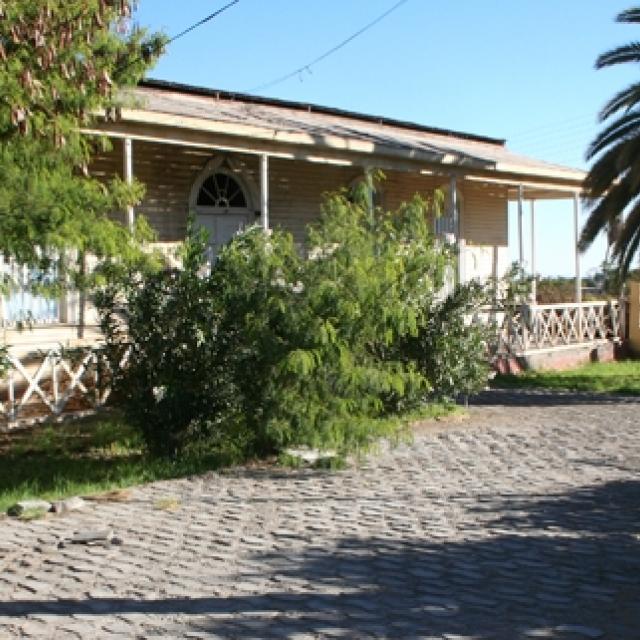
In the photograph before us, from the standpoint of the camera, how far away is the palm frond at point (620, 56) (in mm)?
16828

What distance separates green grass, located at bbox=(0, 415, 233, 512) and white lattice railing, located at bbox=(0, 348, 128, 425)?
26cm

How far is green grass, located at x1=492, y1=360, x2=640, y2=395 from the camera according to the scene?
17.4 meters

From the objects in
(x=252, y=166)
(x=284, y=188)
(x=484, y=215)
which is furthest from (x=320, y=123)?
(x=484, y=215)

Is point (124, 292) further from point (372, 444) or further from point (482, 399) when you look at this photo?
point (482, 399)

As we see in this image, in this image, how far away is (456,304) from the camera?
12438 mm

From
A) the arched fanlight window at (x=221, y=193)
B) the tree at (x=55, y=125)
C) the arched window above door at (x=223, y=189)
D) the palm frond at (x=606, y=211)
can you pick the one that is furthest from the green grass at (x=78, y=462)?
the palm frond at (x=606, y=211)

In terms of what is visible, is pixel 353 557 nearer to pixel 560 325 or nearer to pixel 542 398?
pixel 542 398

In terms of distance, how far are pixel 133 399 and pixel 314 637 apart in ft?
17.6

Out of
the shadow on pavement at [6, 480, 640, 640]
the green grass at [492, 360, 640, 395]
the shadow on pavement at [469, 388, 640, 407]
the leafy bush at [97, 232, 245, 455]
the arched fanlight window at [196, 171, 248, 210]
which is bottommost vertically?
the shadow on pavement at [6, 480, 640, 640]

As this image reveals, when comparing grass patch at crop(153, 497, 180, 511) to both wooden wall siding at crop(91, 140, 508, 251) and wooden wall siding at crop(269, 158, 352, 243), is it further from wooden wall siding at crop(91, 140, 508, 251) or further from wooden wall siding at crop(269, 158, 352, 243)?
wooden wall siding at crop(269, 158, 352, 243)

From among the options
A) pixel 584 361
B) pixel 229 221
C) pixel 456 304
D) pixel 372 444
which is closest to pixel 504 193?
pixel 584 361

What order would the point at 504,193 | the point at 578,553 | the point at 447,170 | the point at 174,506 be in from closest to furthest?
the point at 578,553 → the point at 174,506 → the point at 447,170 → the point at 504,193

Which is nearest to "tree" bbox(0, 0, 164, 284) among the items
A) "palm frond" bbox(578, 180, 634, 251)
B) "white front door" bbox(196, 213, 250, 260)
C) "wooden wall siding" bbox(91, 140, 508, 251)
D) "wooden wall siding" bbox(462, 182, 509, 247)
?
"wooden wall siding" bbox(91, 140, 508, 251)

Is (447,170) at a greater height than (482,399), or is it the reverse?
(447,170)
